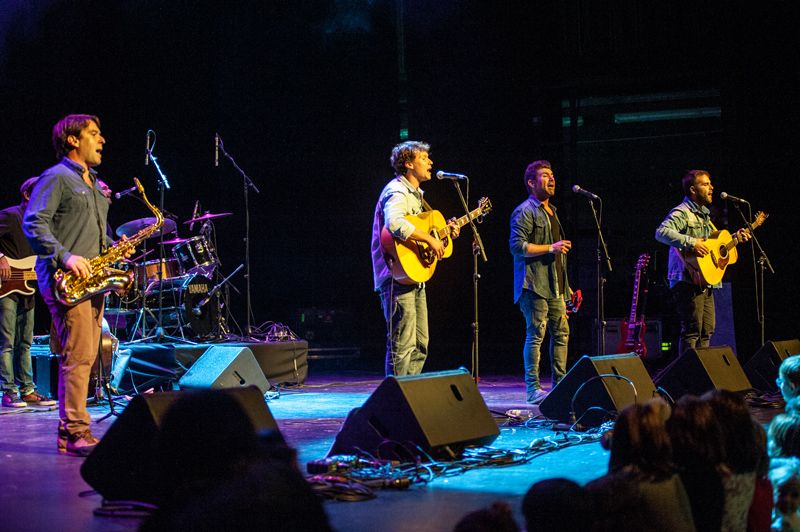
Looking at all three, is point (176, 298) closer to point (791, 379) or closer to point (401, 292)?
point (401, 292)

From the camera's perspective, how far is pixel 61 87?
1076cm

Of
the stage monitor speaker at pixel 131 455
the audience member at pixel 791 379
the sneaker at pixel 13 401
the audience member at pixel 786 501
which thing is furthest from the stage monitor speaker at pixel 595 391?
the sneaker at pixel 13 401

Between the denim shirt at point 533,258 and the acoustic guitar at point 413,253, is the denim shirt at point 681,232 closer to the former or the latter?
the denim shirt at point 533,258

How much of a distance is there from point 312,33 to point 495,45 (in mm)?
2560

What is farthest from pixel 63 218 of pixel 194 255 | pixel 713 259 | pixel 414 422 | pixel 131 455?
pixel 713 259

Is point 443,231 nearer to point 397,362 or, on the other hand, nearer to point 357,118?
point 397,362

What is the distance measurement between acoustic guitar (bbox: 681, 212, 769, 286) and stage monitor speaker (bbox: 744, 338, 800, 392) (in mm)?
794

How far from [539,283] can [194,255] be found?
456cm

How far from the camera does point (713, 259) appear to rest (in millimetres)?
8539

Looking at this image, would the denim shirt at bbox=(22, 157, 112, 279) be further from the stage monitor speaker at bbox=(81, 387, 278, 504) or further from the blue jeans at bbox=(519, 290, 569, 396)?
the blue jeans at bbox=(519, 290, 569, 396)

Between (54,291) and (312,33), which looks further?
(312,33)

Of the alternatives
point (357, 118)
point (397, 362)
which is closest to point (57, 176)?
point (397, 362)

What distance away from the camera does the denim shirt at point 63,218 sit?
16.9 ft

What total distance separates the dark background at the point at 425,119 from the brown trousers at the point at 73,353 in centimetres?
605
